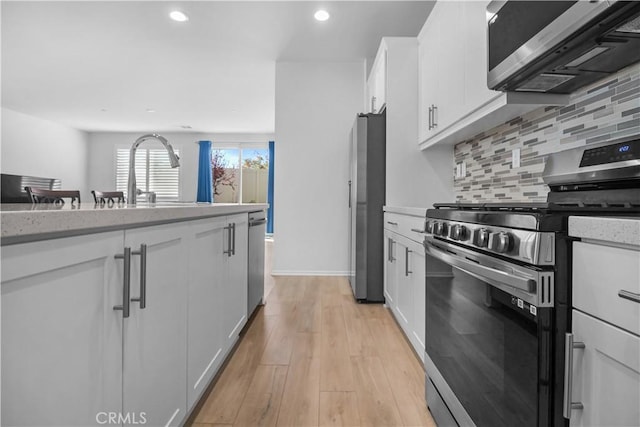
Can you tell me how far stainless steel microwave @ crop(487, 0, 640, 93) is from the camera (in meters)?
1.02

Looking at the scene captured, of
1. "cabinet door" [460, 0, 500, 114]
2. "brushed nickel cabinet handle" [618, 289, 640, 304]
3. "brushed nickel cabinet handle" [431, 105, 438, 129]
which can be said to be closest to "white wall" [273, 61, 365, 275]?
"brushed nickel cabinet handle" [431, 105, 438, 129]

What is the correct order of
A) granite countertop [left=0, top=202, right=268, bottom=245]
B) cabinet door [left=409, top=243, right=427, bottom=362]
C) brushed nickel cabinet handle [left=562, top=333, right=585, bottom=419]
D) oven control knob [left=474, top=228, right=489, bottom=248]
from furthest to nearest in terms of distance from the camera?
1. cabinet door [left=409, top=243, right=427, bottom=362]
2. oven control knob [left=474, top=228, right=489, bottom=248]
3. brushed nickel cabinet handle [left=562, top=333, right=585, bottom=419]
4. granite countertop [left=0, top=202, right=268, bottom=245]

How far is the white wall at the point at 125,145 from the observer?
8875 millimetres

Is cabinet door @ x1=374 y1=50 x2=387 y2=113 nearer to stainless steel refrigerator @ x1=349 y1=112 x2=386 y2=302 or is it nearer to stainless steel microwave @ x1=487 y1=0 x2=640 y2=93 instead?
stainless steel refrigerator @ x1=349 y1=112 x2=386 y2=302

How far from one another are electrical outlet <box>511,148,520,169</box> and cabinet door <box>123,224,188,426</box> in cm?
177

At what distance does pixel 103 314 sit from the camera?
0.76 m

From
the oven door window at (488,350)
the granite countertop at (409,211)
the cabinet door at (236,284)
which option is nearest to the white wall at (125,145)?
the granite countertop at (409,211)

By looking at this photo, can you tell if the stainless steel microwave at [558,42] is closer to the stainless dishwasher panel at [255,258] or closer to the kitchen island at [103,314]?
the kitchen island at [103,314]

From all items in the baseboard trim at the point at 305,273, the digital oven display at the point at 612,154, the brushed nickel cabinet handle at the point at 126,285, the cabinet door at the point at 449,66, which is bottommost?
the baseboard trim at the point at 305,273

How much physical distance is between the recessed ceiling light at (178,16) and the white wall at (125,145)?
17.8 ft

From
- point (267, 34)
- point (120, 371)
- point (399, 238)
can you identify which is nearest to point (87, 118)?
point (267, 34)

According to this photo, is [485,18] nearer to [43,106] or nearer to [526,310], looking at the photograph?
[526,310]

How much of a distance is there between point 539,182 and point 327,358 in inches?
58.6

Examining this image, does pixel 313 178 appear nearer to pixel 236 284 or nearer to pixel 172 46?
pixel 172 46
